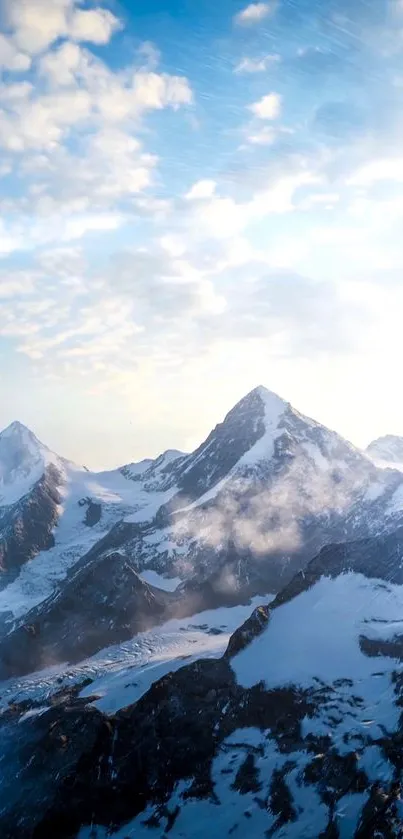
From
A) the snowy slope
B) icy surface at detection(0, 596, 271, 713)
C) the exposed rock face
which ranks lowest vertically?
the snowy slope

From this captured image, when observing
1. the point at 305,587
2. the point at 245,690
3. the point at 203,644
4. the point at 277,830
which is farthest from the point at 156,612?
the point at 277,830

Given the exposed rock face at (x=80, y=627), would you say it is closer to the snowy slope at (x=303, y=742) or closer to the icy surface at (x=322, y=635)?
the icy surface at (x=322, y=635)

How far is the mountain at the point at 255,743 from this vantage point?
9069 cm

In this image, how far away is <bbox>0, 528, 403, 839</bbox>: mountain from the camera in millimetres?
90688

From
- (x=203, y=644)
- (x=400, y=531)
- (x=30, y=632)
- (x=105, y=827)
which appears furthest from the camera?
(x=30, y=632)

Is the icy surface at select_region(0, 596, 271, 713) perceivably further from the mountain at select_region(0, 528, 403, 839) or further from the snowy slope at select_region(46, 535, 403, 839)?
the snowy slope at select_region(46, 535, 403, 839)

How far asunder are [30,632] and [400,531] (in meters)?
105

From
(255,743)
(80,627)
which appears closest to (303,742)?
(255,743)

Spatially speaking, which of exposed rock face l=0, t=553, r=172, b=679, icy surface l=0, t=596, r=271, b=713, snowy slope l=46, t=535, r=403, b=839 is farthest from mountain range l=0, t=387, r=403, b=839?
exposed rock face l=0, t=553, r=172, b=679

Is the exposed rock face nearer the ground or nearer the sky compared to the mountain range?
nearer the sky


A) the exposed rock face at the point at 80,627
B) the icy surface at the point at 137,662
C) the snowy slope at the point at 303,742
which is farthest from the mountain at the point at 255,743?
the exposed rock face at the point at 80,627

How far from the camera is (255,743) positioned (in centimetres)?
10406

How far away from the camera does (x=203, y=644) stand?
559 feet

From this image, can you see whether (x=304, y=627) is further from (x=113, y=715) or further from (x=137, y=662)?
(x=137, y=662)
